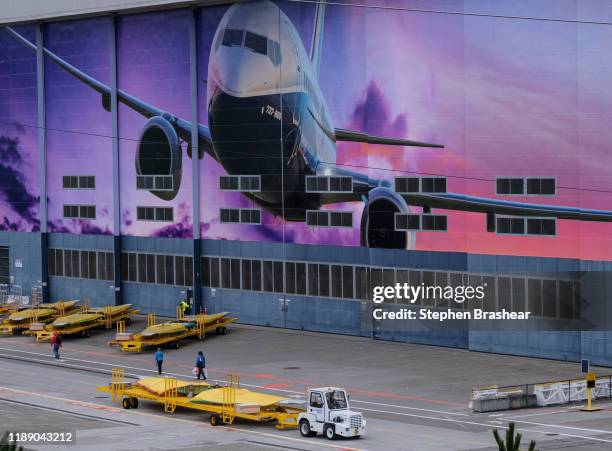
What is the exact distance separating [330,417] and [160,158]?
37.4 meters

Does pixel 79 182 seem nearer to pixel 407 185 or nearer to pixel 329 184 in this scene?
pixel 329 184

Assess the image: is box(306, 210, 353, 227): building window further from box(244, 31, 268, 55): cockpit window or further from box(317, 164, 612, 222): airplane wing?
box(244, 31, 268, 55): cockpit window

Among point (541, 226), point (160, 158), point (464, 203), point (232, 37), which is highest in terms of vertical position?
point (232, 37)

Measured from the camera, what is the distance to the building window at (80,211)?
81250 mm

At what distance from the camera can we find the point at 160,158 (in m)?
76.6

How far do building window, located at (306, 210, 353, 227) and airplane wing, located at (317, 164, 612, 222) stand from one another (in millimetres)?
667

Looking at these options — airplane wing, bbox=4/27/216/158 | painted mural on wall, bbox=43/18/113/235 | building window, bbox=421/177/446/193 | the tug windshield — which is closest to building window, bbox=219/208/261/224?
airplane wing, bbox=4/27/216/158

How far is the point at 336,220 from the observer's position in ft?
223

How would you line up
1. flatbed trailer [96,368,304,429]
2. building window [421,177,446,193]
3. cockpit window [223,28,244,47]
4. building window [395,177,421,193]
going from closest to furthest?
1. flatbed trailer [96,368,304,429]
2. building window [421,177,446,193]
3. building window [395,177,421,193]
4. cockpit window [223,28,244,47]

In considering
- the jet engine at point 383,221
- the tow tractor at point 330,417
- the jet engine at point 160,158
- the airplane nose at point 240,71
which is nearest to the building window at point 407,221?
the jet engine at point 383,221

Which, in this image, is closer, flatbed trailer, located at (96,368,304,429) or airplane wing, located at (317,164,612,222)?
flatbed trailer, located at (96,368,304,429)

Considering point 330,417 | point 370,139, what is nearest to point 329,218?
point 370,139

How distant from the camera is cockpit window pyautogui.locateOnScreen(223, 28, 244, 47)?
233ft

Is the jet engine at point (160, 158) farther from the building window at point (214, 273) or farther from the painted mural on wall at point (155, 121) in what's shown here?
the building window at point (214, 273)
